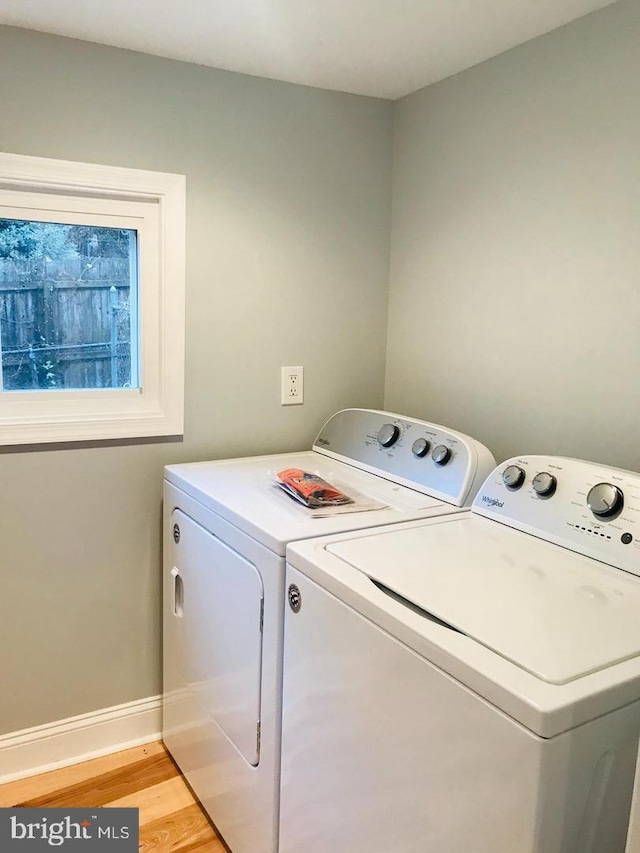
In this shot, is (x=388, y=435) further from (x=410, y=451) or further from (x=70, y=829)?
(x=70, y=829)

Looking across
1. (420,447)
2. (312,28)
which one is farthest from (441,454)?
(312,28)

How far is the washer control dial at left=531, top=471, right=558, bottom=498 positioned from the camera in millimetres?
1402

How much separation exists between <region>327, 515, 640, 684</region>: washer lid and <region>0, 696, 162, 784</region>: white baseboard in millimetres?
1170

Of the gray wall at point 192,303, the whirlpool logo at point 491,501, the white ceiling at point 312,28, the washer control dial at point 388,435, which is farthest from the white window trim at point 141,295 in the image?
the whirlpool logo at point 491,501

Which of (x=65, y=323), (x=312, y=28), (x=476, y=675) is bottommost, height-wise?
(x=476, y=675)

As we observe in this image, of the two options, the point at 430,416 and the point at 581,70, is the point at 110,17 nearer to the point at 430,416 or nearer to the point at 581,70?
the point at 581,70

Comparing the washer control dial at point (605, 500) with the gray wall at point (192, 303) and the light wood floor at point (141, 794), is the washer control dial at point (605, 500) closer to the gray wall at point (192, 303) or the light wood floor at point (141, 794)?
the gray wall at point (192, 303)

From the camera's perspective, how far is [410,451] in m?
1.83

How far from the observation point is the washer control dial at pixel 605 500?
4.20 feet

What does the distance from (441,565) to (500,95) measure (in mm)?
1313

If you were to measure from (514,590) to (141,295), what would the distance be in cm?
133

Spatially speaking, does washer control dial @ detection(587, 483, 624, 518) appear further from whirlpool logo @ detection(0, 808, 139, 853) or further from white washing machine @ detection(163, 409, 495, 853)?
whirlpool logo @ detection(0, 808, 139, 853)

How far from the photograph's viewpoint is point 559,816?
0.82m

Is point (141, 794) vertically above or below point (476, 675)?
below
